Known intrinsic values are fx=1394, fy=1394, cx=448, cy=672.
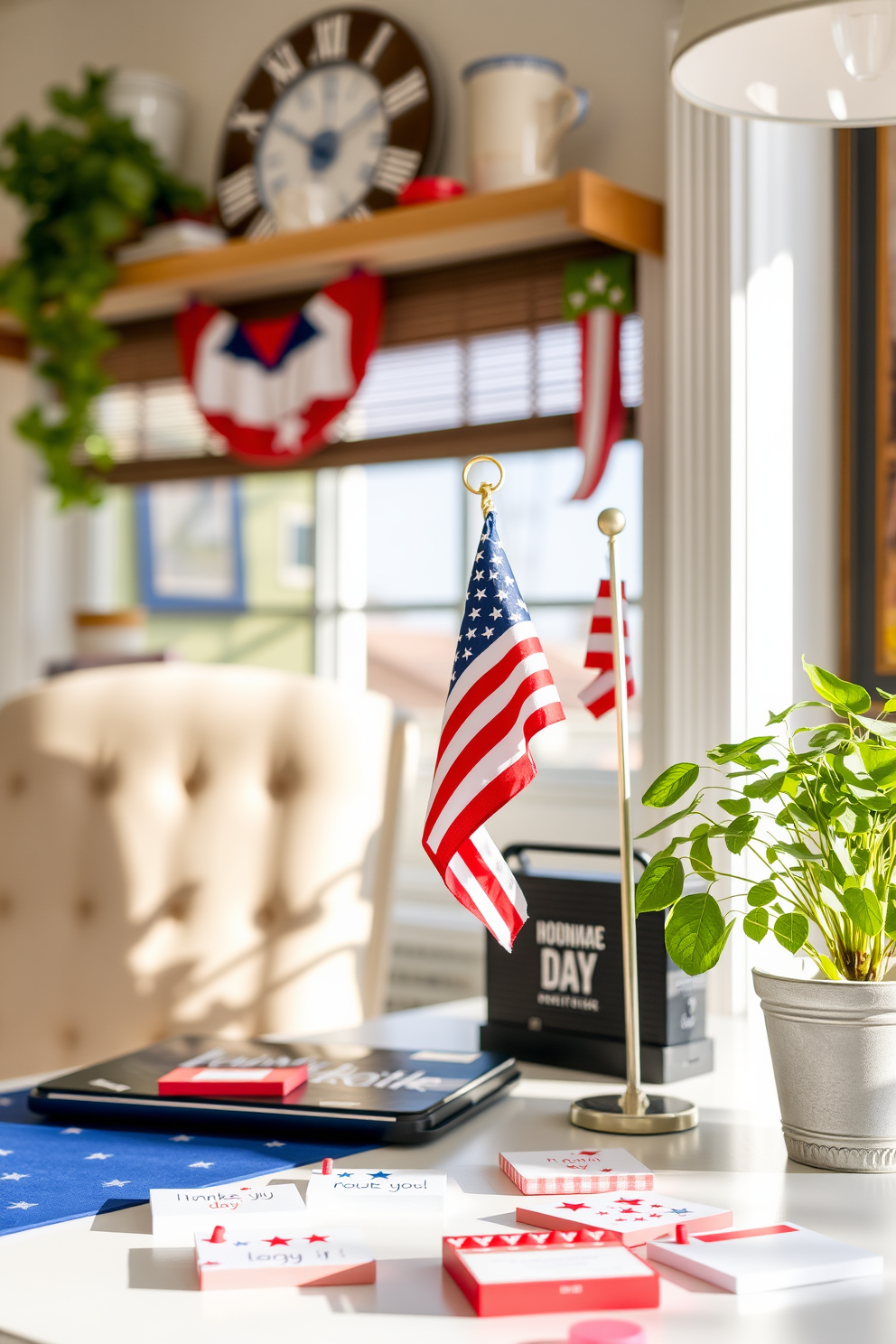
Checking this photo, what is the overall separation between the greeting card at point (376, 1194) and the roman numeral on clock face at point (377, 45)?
2055 millimetres

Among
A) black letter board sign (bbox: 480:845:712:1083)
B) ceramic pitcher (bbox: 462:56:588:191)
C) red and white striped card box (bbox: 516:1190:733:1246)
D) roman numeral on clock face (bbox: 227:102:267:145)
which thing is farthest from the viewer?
roman numeral on clock face (bbox: 227:102:267:145)

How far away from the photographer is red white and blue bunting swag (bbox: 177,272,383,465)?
2420mm

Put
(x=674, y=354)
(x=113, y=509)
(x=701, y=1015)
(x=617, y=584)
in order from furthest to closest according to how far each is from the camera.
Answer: (x=113, y=509)
(x=674, y=354)
(x=701, y=1015)
(x=617, y=584)

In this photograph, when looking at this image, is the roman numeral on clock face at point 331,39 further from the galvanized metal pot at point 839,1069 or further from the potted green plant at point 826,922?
the galvanized metal pot at point 839,1069

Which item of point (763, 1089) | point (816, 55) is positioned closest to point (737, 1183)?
point (763, 1089)

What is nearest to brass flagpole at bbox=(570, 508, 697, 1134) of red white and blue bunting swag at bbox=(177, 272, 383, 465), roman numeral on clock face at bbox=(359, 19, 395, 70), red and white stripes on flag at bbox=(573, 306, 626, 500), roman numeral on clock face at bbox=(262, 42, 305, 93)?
red and white stripes on flag at bbox=(573, 306, 626, 500)

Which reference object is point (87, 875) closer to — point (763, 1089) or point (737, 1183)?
point (763, 1089)

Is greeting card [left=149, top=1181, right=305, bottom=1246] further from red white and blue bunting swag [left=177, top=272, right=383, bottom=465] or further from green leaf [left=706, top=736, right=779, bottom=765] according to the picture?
red white and blue bunting swag [left=177, top=272, right=383, bottom=465]

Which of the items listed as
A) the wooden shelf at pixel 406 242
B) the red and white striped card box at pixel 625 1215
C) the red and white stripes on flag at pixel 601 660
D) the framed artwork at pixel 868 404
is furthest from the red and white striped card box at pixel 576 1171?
the wooden shelf at pixel 406 242

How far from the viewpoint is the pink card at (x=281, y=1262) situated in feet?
2.56

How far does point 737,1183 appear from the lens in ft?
3.22

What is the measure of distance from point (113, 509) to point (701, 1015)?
2130mm

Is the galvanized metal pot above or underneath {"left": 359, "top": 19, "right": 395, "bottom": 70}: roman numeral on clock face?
underneath

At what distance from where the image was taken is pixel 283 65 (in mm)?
2584
